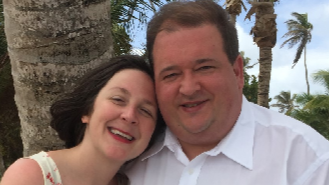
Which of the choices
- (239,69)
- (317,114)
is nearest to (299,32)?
(317,114)

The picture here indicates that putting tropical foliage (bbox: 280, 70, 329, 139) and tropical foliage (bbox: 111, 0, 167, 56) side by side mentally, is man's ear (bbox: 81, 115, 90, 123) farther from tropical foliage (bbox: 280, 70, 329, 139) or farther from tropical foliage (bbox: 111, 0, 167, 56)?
tropical foliage (bbox: 280, 70, 329, 139)

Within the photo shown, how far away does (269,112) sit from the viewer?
2625mm

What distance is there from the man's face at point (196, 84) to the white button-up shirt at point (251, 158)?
0.12 m

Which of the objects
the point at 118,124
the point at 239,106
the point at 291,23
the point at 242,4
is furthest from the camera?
the point at 291,23

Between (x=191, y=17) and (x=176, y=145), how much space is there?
862 mm

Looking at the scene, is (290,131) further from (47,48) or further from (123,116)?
(47,48)

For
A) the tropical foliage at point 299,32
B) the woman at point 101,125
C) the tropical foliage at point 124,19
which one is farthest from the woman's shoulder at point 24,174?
the tropical foliage at point 299,32

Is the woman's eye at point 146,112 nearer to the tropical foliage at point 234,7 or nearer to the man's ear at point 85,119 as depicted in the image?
the man's ear at point 85,119

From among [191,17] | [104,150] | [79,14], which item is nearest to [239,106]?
[191,17]

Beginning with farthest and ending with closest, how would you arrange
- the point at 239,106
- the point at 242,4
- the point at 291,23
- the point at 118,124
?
the point at 291,23, the point at 242,4, the point at 239,106, the point at 118,124

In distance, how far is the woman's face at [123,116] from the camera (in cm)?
240

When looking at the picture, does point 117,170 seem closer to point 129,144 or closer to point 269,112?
point 129,144

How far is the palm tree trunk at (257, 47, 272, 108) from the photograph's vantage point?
35.0 ft

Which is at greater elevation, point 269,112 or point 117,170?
point 269,112
